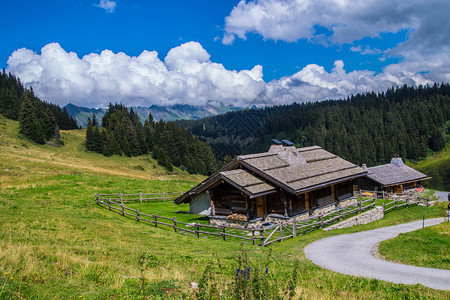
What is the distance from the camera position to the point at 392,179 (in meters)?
56.4

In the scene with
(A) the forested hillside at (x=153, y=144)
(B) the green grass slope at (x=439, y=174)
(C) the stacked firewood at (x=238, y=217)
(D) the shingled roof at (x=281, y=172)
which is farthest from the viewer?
(B) the green grass slope at (x=439, y=174)

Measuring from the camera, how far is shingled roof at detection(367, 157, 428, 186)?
183ft

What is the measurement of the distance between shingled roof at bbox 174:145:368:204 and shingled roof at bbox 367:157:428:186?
79.2ft

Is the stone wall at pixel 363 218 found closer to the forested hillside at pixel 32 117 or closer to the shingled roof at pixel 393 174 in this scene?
the shingled roof at pixel 393 174

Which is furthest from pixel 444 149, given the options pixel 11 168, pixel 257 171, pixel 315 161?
pixel 11 168

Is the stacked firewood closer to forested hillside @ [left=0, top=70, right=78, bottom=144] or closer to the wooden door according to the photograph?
the wooden door

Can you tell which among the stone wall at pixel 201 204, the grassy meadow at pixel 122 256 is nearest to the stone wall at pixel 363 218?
the grassy meadow at pixel 122 256

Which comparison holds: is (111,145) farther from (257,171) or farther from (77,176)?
(257,171)

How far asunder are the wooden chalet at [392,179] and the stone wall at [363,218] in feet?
80.9

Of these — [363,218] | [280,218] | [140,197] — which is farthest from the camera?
[140,197]

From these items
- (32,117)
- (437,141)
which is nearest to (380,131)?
(437,141)

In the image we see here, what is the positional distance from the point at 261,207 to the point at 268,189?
2.37 m

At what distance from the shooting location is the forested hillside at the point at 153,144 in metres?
93.5

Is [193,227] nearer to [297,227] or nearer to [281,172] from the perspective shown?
[297,227]
